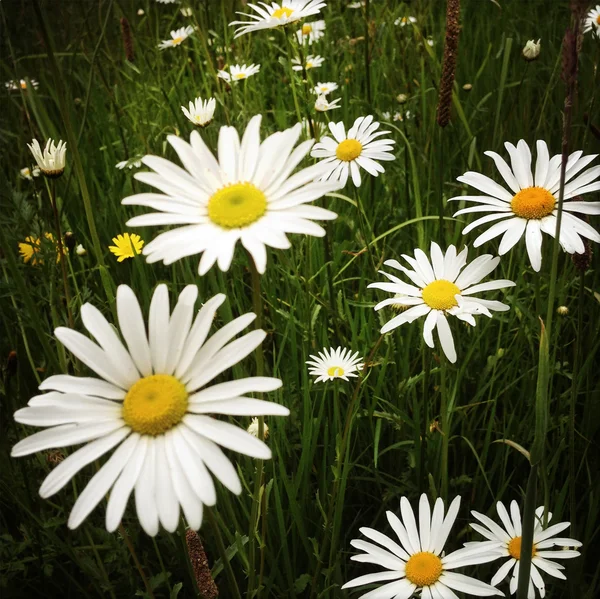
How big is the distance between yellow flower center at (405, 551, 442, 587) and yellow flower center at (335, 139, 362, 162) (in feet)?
4.29

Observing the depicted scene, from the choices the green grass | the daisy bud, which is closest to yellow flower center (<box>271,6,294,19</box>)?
the green grass

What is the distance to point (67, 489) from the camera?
172 cm

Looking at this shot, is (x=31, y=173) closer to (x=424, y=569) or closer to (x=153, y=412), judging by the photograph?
(x=153, y=412)

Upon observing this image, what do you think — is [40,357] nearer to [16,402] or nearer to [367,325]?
[16,402]

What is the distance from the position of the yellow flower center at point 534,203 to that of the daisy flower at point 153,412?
846mm

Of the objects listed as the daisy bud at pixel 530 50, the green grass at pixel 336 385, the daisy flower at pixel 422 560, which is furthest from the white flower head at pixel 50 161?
the daisy bud at pixel 530 50

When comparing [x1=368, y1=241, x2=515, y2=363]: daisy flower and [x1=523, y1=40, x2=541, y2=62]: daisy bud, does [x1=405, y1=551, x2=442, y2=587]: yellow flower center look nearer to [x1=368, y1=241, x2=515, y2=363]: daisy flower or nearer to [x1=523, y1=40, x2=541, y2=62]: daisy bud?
[x1=368, y1=241, x2=515, y2=363]: daisy flower

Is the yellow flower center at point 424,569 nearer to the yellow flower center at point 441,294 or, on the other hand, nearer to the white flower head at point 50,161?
the yellow flower center at point 441,294

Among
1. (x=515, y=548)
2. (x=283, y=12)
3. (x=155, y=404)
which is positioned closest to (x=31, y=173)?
(x=283, y=12)

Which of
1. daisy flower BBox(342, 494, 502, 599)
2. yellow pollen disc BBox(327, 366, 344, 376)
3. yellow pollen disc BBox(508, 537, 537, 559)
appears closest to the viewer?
daisy flower BBox(342, 494, 502, 599)

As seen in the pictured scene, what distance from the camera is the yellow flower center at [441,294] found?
53.6 inches

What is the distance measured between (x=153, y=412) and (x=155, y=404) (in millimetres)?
14

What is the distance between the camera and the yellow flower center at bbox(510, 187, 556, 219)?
4.43 feet

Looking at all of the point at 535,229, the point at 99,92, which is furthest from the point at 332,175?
the point at 99,92
